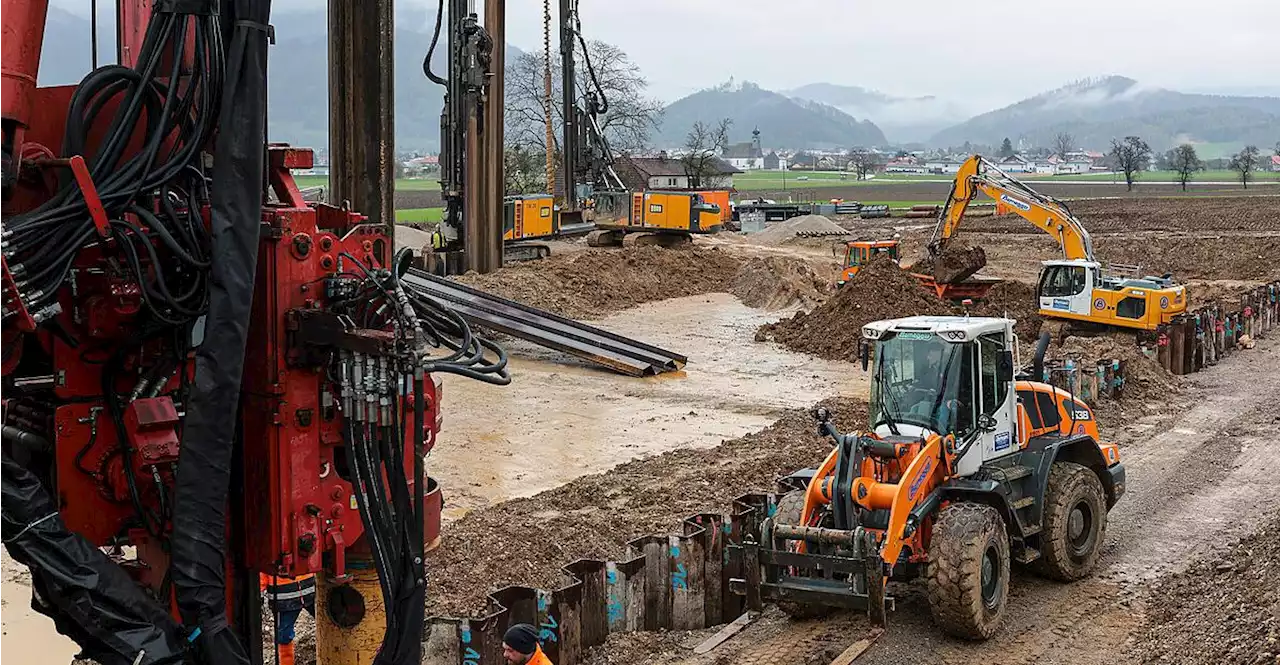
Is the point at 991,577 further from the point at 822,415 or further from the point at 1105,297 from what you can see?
the point at 1105,297

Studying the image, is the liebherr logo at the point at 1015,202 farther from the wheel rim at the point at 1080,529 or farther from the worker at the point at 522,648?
the worker at the point at 522,648

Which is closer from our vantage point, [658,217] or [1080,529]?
[1080,529]

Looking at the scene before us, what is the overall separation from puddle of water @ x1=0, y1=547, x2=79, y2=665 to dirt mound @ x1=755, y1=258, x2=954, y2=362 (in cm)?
1587

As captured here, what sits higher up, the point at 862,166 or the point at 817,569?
the point at 862,166

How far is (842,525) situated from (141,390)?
5.83 m

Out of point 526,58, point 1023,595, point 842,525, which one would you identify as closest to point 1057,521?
point 1023,595

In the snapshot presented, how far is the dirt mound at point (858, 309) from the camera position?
2384 cm

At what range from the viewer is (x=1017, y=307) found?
2702cm

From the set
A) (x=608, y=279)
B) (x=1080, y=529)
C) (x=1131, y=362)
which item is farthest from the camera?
(x=608, y=279)

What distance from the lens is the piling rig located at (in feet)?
14.0

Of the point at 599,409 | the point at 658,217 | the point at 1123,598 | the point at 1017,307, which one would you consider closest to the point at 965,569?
the point at 1123,598

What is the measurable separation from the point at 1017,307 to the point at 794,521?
19.1 m

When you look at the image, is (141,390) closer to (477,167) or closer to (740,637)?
(740,637)

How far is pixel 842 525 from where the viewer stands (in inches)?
359
